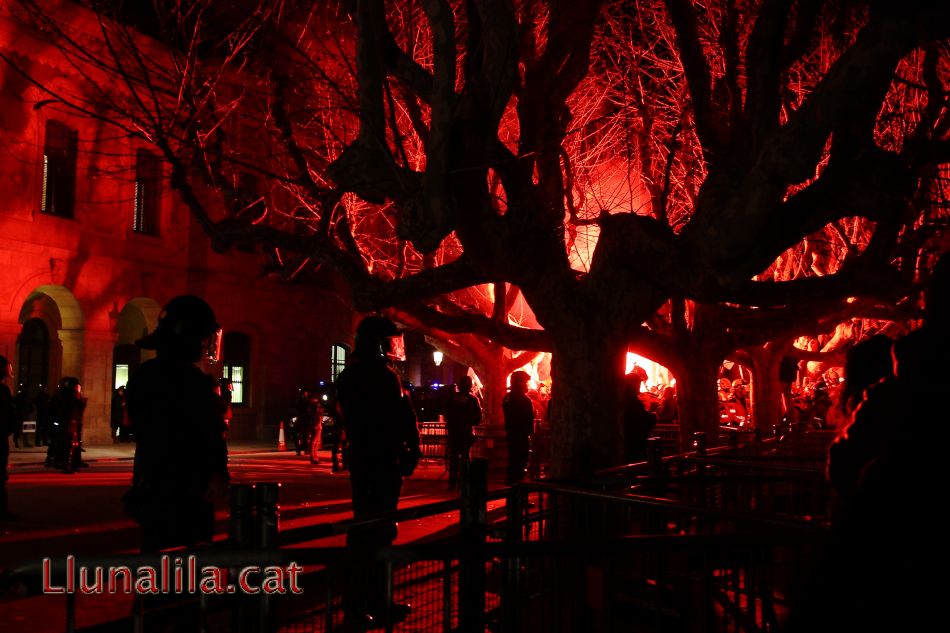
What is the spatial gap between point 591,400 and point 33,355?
891 inches

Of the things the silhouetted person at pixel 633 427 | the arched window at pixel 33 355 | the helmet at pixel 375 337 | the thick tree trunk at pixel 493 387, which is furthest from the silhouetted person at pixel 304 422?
the helmet at pixel 375 337

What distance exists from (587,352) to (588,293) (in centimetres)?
60

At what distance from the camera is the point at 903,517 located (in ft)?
6.54

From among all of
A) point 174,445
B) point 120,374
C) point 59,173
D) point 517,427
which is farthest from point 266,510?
point 120,374

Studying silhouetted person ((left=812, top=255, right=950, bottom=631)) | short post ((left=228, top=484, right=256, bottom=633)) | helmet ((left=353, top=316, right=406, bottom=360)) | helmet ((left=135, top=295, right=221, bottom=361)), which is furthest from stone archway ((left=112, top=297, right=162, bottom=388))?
silhouetted person ((left=812, top=255, right=950, bottom=631))

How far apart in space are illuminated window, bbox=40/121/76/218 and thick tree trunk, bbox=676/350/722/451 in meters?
19.4

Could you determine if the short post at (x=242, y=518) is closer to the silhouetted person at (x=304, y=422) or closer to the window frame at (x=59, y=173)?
the silhouetted person at (x=304, y=422)

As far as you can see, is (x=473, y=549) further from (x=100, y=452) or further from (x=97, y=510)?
(x=100, y=452)

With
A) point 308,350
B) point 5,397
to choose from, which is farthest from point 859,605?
point 308,350

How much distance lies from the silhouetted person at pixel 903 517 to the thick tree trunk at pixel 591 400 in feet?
21.0

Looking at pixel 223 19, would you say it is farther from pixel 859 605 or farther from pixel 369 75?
pixel 859 605

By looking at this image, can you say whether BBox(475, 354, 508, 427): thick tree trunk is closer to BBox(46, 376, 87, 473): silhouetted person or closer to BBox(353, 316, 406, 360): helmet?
BBox(46, 376, 87, 473): silhouetted person

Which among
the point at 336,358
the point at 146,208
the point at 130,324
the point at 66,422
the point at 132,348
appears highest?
the point at 146,208

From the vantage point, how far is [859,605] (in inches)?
78.4
